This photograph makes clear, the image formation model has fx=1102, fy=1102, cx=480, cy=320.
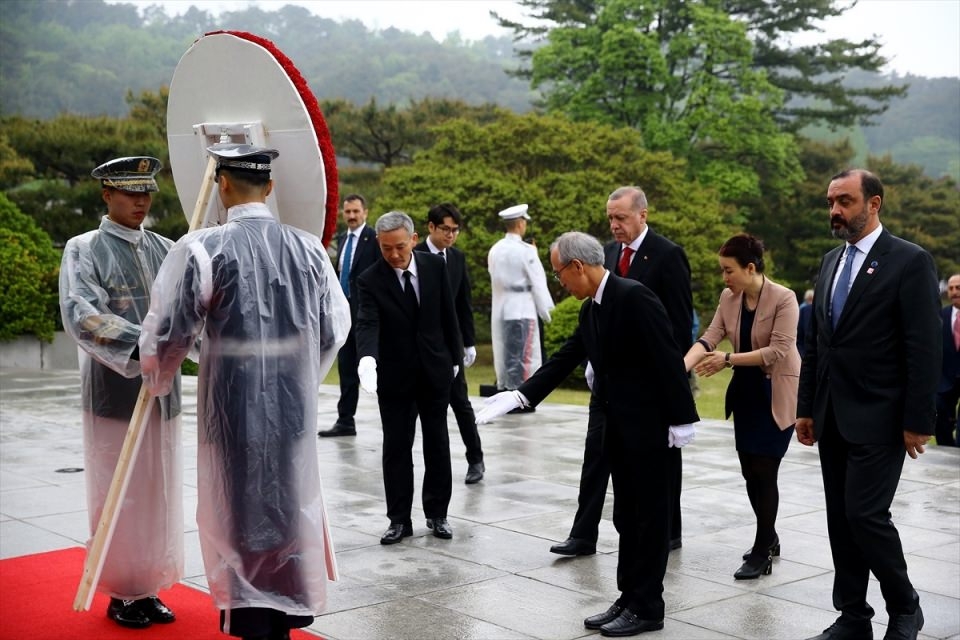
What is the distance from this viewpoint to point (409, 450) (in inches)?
238

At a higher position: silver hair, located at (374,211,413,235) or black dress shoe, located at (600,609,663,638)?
silver hair, located at (374,211,413,235)

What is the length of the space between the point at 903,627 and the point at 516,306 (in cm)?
749

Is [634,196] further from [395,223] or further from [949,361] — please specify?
[949,361]

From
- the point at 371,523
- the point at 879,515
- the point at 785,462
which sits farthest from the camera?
the point at 785,462

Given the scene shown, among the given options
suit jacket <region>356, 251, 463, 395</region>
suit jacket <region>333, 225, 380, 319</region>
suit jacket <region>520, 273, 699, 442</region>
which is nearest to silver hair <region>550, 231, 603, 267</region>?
suit jacket <region>520, 273, 699, 442</region>

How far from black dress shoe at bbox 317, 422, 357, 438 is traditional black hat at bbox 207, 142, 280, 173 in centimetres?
590

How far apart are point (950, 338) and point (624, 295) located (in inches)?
251

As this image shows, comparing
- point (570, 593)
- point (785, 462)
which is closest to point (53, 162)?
point (785, 462)

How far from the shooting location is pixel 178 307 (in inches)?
143

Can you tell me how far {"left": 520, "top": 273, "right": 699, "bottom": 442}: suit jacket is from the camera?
4.39 m

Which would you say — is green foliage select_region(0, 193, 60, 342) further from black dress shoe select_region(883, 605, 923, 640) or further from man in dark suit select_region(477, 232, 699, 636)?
black dress shoe select_region(883, 605, 923, 640)

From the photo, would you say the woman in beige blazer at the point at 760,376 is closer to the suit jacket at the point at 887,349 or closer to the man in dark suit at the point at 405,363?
the suit jacket at the point at 887,349

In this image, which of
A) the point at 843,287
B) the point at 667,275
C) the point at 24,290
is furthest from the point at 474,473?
the point at 24,290

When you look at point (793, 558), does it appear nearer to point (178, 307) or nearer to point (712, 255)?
point (178, 307)
